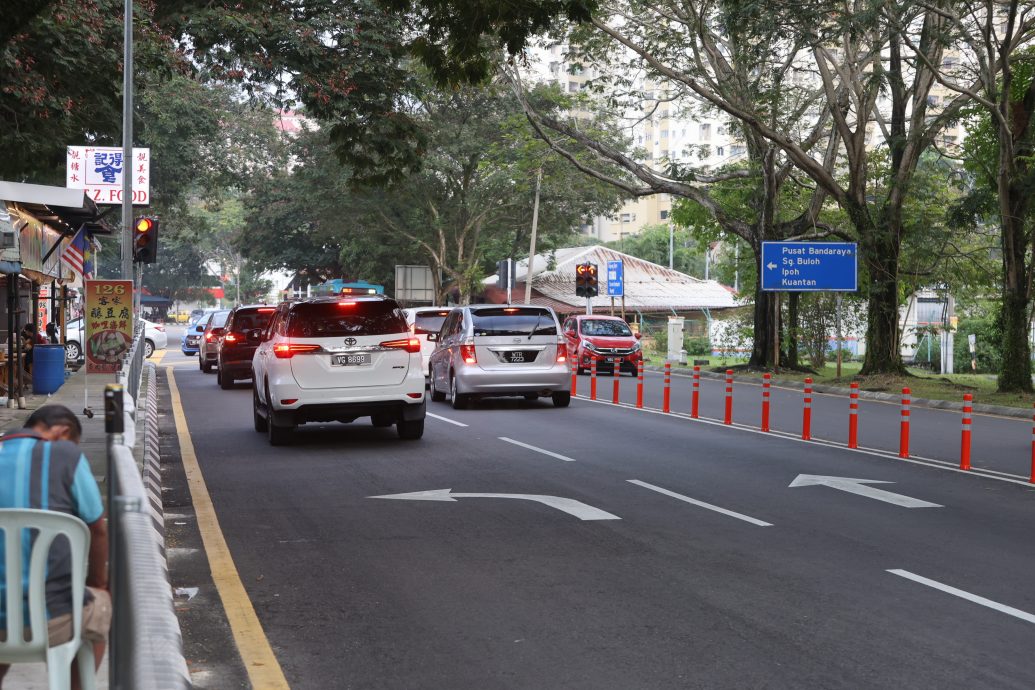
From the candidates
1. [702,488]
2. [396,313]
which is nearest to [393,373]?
[396,313]

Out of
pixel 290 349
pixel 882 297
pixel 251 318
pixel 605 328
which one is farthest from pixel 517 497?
pixel 605 328

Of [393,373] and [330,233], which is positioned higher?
[330,233]

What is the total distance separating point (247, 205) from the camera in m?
58.7

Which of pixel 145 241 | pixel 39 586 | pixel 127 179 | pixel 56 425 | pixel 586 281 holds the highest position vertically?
pixel 127 179

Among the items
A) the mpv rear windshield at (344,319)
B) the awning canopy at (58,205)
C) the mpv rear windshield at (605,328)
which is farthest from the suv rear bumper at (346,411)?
the mpv rear windshield at (605,328)

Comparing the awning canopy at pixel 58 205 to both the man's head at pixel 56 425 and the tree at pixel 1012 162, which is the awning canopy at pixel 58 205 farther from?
the tree at pixel 1012 162

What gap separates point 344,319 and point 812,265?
1951 centimetres

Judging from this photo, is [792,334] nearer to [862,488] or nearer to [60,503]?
[862,488]

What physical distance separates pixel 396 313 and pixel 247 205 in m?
44.9

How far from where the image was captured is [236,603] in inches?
291

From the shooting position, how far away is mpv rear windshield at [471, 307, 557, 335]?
70.1ft

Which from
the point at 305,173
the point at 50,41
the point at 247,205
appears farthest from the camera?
the point at 247,205

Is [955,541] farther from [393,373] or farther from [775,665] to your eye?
[393,373]

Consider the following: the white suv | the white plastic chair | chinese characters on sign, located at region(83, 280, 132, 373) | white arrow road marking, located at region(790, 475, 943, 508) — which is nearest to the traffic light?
chinese characters on sign, located at region(83, 280, 132, 373)
